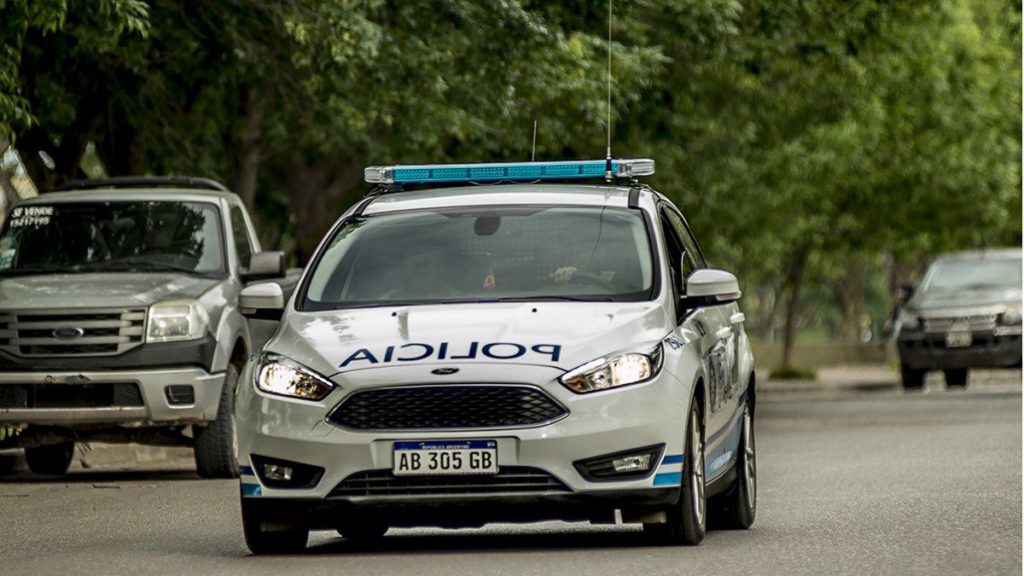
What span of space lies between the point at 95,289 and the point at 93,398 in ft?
2.53

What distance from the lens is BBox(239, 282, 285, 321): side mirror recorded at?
10.7 m

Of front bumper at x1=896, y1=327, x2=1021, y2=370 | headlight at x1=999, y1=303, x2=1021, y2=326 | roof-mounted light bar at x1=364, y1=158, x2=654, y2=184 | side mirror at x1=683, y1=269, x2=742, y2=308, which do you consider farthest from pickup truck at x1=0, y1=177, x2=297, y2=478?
headlight at x1=999, y1=303, x2=1021, y2=326

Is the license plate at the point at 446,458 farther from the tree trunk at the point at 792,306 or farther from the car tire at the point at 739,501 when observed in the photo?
the tree trunk at the point at 792,306

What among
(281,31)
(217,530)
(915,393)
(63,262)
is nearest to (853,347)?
(915,393)

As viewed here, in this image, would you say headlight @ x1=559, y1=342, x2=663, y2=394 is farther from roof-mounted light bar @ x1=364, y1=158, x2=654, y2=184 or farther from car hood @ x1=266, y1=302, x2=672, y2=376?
roof-mounted light bar @ x1=364, y1=158, x2=654, y2=184

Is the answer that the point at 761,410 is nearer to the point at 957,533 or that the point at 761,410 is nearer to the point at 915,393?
the point at 915,393

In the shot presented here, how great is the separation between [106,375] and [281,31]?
573 cm

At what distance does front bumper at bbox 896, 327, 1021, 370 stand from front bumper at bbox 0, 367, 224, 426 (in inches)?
672

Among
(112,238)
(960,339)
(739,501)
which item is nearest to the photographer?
(739,501)

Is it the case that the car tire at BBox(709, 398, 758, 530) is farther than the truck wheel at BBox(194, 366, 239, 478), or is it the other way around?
the truck wheel at BBox(194, 366, 239, 478)

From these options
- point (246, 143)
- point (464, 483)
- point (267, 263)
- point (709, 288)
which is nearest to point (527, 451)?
point (464, 483)

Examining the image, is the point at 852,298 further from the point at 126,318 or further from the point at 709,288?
the point at 709,288

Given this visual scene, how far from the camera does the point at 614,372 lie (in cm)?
976

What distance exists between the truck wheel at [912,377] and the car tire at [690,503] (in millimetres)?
22383
